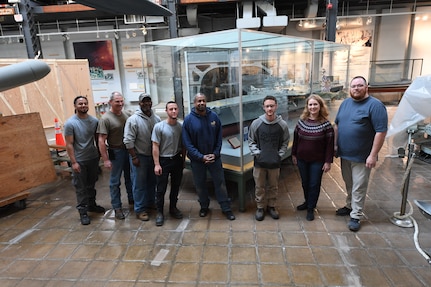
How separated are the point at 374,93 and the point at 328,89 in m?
4.99

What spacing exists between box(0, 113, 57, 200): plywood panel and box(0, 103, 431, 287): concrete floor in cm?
39

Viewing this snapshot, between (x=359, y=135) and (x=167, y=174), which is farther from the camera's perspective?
(x=167, y=174)

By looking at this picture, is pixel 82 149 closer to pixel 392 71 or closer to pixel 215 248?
pixel 215 248

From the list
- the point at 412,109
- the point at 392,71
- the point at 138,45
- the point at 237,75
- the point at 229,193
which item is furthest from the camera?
the point at 138,45

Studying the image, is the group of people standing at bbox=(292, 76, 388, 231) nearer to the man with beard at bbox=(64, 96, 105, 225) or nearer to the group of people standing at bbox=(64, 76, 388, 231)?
the group of people standing at bbox=(64, 76, 388, 231)

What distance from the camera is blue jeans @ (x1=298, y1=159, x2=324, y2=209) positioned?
324 centimetres

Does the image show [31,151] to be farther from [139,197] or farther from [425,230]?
[425,230]

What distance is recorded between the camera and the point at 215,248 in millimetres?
2922

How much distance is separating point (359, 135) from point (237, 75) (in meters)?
1.62

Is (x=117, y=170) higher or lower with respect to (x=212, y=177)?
higher

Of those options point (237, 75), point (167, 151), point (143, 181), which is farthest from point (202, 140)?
point (237, 75)

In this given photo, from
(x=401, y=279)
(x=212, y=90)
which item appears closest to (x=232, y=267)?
(x=401, y=279)

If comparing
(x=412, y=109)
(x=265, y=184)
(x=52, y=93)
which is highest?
(x=52, y=93)

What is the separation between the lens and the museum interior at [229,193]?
254 cm
